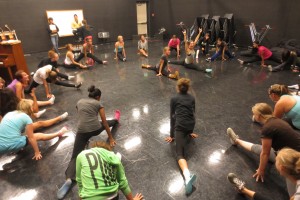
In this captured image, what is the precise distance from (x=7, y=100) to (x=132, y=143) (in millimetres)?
1990

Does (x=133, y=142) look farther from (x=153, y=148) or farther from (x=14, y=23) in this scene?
(x=14, y=23)

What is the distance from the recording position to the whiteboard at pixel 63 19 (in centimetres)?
937

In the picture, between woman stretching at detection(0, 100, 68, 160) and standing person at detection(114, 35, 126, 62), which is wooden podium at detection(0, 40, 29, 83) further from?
standing person at detection(114, 35, 126, 62)

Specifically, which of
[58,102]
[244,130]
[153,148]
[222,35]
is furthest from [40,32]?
[244,130]

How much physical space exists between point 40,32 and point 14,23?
1004 mm

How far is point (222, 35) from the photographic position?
29.7 feet

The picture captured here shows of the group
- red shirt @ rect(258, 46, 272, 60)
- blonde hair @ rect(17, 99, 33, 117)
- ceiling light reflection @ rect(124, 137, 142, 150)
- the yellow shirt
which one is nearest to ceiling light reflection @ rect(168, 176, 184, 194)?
ceiling light reflection @ rect(124, 137, 142, 150)

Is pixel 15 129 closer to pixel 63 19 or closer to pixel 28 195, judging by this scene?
pixel 28 195

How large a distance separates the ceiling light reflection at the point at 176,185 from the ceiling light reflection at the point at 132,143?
0.86 meters

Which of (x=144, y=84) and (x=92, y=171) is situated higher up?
(x=92, y=171)

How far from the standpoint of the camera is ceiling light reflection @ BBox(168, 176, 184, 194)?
233 cm

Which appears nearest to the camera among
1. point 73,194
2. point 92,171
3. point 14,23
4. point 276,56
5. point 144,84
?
point 92,171

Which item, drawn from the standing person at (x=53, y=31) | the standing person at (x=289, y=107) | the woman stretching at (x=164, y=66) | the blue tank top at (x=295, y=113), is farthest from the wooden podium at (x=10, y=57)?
the blue tank top at (x=295, y=113)

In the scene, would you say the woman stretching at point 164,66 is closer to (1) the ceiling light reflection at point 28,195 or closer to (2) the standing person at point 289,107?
(2) the standing person at point 289,107
